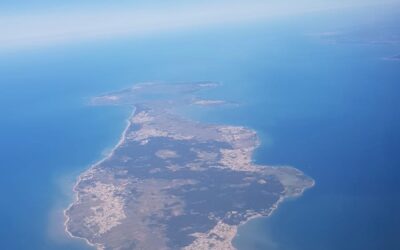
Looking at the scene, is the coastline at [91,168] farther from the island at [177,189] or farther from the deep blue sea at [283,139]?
the deep blue sea at [283,139]

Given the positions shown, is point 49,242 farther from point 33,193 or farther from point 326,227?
point 326,227

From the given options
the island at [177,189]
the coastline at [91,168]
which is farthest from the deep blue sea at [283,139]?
the island at [177,189]

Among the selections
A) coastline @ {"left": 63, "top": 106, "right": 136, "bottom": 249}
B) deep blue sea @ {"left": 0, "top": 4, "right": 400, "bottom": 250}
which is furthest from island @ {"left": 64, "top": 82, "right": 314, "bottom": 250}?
deep blue sea @ {"left": 0, "top": 4, "right": 400, "bottom": 250}

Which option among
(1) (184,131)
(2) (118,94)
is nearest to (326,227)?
(1) (184,131)

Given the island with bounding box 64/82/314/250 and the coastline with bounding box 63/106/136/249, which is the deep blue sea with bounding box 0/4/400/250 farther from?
the island with bounding box 64/82/314/250

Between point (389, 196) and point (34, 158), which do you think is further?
point (34, 158)

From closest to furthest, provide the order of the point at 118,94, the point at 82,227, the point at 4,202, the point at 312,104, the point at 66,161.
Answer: the point at 82,227
the point at 4,202
the point at 66,161
the point at 312,104
the point at 118,94

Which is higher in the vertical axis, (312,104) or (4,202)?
(312,104)
